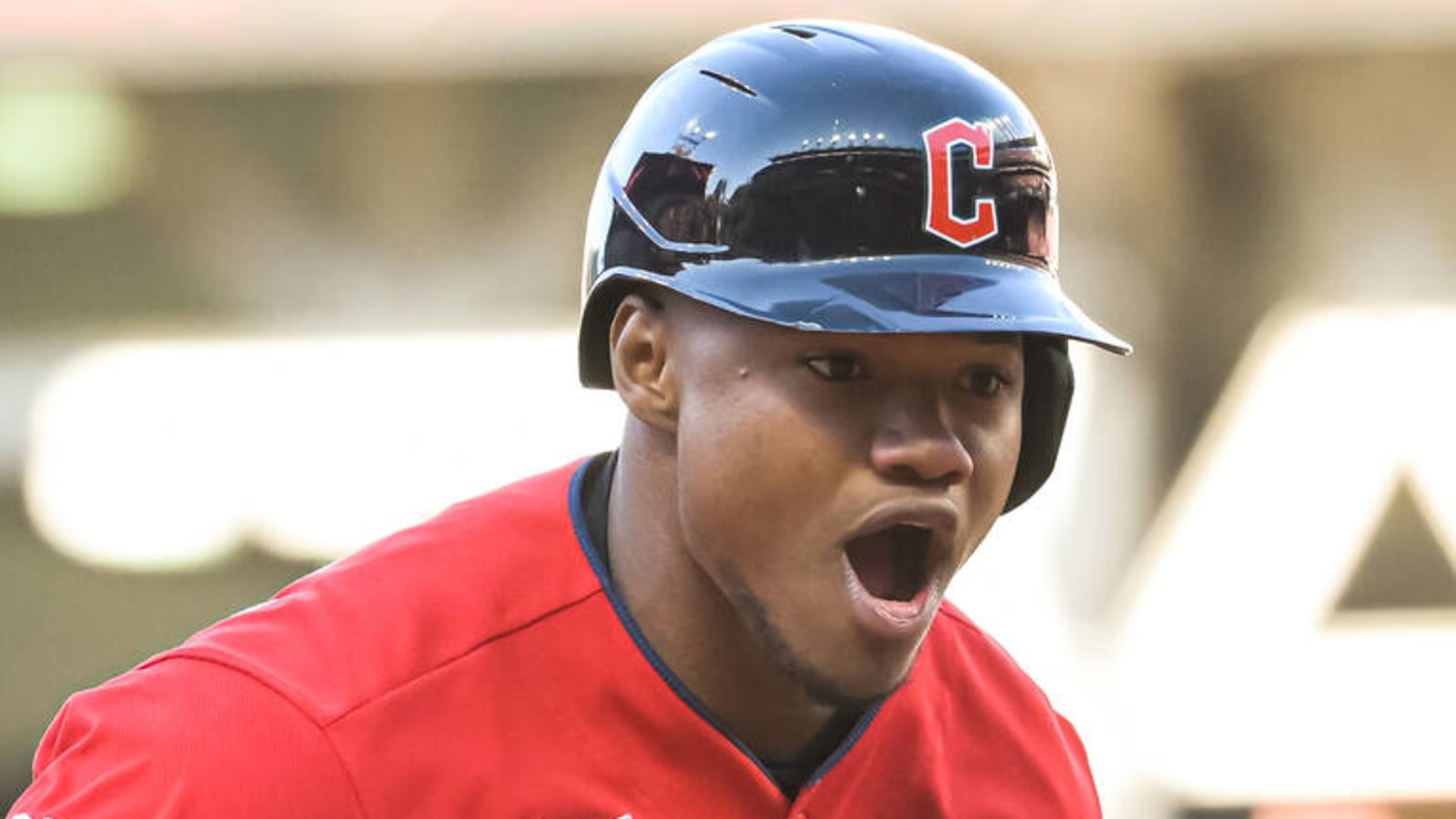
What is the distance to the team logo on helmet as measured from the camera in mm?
2816

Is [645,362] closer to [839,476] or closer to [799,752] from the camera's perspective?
[839,476]

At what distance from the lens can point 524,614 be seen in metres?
2.97

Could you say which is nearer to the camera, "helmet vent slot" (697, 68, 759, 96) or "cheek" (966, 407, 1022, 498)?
"cheek" (966, 407, 1022, 498)

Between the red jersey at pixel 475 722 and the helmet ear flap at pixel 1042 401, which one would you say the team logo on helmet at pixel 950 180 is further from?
the red jersey at pixel 475 722

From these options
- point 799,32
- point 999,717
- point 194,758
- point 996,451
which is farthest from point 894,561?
point 194,758

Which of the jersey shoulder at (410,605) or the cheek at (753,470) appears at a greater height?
the cheek at (753,470)

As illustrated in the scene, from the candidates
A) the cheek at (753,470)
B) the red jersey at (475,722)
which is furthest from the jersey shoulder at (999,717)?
the cheek at (753,470)

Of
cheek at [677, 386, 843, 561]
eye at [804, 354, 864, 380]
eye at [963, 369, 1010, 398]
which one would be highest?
eye at [804, 354, 864, 380]

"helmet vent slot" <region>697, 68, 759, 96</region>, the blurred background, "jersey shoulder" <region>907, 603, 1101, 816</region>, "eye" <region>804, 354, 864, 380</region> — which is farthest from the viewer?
the blurred background

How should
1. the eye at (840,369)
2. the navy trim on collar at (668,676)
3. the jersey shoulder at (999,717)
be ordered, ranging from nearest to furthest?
1. the eye at (840,369)
2. the navy trim on collar at (668,676)
3. the jersey shoulder at (999,717)

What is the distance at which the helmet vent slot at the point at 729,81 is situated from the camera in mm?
2887

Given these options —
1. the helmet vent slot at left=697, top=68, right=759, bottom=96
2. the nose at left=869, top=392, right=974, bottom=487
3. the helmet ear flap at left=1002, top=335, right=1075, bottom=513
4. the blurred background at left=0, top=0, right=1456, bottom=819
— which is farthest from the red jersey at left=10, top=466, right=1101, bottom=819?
the blurred background at left=0, top=0, right=1456, bottom=819

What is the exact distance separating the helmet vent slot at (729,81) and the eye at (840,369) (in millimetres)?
369

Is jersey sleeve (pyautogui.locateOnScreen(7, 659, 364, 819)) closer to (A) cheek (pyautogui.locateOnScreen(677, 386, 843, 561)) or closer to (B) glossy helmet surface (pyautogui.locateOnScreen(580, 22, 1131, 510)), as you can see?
(A) cheek (pyautogui.locateOnScreen(677, 386, 843, 561))
